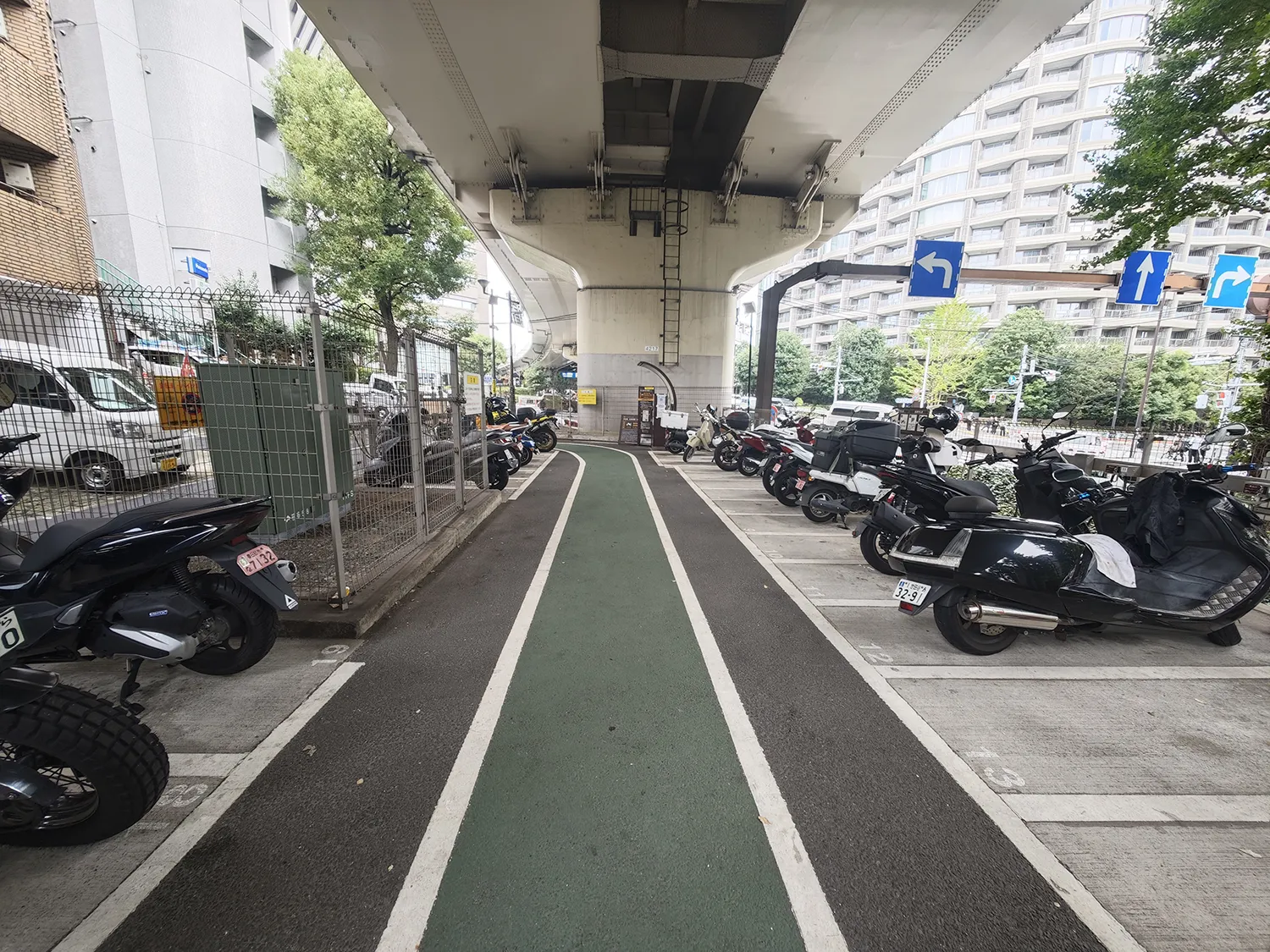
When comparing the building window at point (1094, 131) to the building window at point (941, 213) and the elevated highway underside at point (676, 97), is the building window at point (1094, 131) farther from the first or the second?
the elevated highway underside at point (676, 97)

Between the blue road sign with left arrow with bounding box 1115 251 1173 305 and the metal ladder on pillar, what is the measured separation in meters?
9.91

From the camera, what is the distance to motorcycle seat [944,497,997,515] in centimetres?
312

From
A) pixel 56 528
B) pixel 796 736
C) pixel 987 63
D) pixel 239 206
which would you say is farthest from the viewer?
pixel 239 206

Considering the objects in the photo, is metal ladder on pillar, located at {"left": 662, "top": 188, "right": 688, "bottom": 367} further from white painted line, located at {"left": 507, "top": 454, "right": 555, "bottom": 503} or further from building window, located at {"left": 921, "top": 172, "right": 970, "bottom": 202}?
building window, located at {"left": 921, "top": 172, "right": 970, "bottom": 202}

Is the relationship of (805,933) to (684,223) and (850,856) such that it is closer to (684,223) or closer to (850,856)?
(850,856)

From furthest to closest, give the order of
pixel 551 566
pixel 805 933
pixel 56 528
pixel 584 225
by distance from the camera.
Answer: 1. pixel 584 225
2. pixel 551 566
3. pixel 56 528
4. pixel 805 933

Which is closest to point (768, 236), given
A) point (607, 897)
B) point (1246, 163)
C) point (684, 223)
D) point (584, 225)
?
point (684, 223)

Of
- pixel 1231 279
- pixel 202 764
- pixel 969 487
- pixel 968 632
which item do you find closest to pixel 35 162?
pixel 202 764

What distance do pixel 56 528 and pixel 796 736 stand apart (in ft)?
11.5

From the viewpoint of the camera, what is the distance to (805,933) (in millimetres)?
1516

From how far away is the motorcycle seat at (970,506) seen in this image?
3.12 m

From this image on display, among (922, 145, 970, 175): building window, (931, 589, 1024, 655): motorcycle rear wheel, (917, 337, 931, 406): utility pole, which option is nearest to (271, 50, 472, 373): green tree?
(931, 589, 1024, 655): motorcycle rear wheel

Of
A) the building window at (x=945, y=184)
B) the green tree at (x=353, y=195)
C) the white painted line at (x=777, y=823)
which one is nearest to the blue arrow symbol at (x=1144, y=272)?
the white painted line at (x=777, y=823)

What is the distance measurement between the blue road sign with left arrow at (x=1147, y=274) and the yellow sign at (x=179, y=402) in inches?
514
